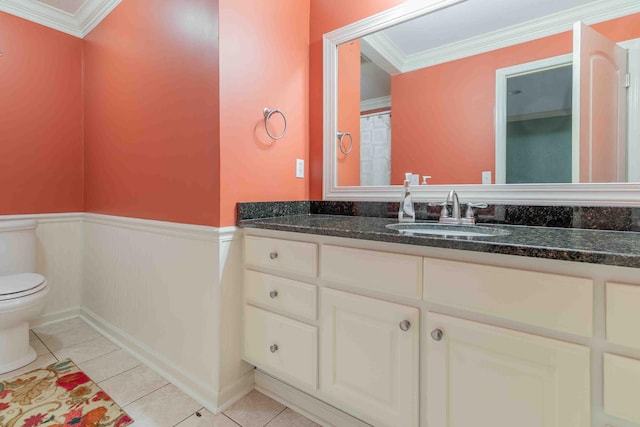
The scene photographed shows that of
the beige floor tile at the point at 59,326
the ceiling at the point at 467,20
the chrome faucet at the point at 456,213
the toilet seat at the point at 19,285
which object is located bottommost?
the beige floor tile at the point at 59,326

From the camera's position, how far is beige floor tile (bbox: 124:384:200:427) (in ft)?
4.42

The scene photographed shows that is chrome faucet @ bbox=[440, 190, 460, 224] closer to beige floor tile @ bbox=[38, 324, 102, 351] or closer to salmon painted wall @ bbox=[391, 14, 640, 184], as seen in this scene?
salmon painted wall @ bbox=[391, 14, 640, 184]

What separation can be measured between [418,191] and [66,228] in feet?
8.65

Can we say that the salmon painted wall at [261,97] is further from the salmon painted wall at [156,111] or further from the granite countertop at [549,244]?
the granite countertop at [549,244]

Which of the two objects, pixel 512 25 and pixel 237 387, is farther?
pixel 237 387

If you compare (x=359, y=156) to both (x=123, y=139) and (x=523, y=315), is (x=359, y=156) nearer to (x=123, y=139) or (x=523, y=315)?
(x=523, y=315)

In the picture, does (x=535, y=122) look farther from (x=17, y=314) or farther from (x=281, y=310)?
(x=17, y=314)

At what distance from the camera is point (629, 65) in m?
1.10

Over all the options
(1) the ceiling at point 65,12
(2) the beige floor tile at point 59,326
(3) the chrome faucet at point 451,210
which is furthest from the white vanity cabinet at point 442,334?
(1) the ceiling at point 65,12

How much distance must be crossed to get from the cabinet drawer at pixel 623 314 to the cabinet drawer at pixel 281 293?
0.87m

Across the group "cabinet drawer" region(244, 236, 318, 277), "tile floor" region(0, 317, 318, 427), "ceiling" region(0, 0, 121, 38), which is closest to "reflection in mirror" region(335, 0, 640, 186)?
"cabinet drawer" region(244, 236, 318, 277)

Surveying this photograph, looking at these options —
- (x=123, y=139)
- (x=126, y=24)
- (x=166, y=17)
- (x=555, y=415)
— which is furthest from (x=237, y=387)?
(x=126, y=24)

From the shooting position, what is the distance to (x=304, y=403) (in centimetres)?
142

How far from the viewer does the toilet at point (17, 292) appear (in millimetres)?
1654
